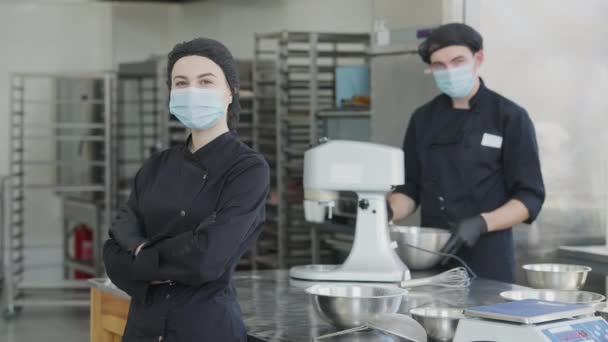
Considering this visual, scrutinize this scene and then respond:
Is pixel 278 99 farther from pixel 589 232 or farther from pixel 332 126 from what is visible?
pixel 589 232

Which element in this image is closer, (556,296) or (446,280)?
(556,296)

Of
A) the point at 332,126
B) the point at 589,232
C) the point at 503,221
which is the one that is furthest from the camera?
the point at 332,126

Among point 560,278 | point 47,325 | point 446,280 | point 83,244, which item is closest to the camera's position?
point 560,278

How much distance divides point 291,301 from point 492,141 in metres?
1.09

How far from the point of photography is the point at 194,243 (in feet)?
7.54

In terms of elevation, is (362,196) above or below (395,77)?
below

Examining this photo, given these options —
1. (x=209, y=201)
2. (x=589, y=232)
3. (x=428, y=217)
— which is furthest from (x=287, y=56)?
(x=209, y=201)

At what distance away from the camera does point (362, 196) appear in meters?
3.05

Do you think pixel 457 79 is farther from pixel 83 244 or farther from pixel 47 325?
pixel 83 244

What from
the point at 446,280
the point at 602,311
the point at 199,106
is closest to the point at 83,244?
the point at 446,280

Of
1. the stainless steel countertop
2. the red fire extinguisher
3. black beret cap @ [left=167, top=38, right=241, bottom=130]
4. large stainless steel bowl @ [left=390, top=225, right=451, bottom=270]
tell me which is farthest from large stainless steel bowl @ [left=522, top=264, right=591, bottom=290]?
the red fire extinguisher

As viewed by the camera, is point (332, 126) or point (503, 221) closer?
point (503, 221)

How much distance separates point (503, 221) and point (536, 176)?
0.19m

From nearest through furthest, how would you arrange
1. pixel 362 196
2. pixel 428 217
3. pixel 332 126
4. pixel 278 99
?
pixel 362 196, pixel 428 217, pixel 332 126, pixel 278 99
